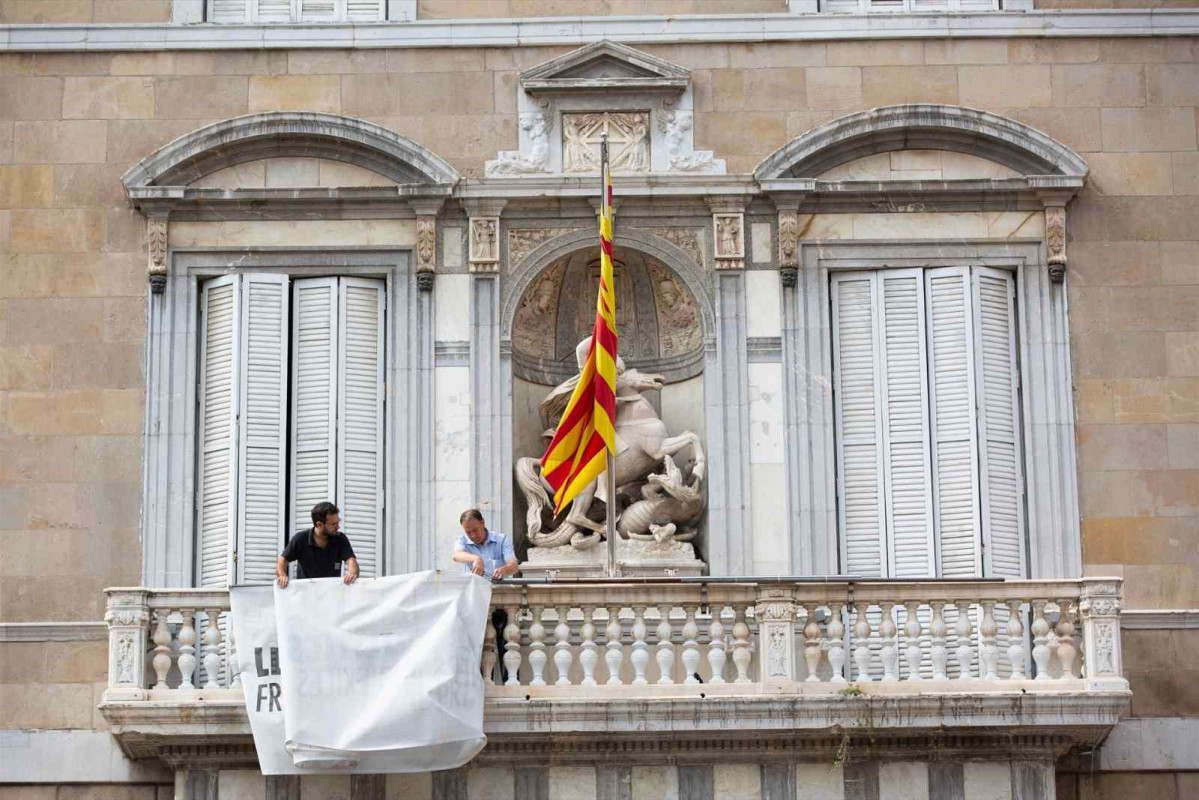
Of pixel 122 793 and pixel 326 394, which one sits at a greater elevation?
pixel 326 394

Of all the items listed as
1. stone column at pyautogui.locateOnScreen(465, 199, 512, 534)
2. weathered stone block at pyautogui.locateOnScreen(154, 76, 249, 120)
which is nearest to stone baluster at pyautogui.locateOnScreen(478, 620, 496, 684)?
stone column at pyautogui.locateOnScreen(465, 199, 512, 534)

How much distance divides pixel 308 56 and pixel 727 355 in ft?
14.5

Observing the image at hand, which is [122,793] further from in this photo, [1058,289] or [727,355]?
[1058,289]

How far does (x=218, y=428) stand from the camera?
22.8 meters

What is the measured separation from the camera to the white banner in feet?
65.8

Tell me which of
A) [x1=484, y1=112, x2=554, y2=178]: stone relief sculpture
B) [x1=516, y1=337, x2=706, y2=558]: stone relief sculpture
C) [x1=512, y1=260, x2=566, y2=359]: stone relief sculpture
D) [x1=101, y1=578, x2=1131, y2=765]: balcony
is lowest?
[x1=101, y1=578, x2=1131, y2=765]: balcony

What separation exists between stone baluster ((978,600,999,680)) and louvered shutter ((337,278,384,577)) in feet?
16.6

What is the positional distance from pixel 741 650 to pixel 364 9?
272 inches

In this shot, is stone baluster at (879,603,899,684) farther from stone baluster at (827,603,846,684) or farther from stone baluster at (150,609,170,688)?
stone baluster at (150,609,170,688)

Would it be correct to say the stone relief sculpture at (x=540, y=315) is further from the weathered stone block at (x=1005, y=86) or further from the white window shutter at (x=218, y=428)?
the weathered stone block at (x=1005, y=86)

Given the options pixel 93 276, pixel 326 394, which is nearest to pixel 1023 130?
pixel 326 394

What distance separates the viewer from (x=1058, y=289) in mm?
23000

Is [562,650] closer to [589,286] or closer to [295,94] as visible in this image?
[589,286]

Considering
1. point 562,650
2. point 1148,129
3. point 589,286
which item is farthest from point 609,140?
point 562,650
